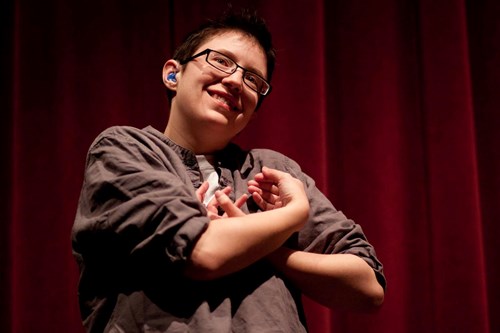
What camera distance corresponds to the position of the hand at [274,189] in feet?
2.98

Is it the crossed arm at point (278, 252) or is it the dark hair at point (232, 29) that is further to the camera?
the dark hair at point (232, 29)

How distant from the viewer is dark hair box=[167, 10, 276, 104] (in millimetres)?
1152

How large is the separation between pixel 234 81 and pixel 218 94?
4cm

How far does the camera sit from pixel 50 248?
1.66m

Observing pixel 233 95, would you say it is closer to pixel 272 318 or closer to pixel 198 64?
pixel 198 64

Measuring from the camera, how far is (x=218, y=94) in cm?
106

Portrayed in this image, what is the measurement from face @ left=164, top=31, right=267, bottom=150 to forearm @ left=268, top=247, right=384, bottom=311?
0.30 metres

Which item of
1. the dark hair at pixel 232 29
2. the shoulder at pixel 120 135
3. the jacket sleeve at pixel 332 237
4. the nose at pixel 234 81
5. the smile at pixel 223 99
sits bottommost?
the jacket sleeve at pixel 332 237

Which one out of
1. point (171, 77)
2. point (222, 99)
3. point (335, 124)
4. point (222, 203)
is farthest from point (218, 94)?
point (335, 124)

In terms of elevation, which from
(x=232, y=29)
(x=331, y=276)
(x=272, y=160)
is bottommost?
(x=331, y=276)

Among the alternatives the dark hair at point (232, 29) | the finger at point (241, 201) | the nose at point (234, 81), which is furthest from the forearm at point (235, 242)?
the dark hair at point (232, 29)

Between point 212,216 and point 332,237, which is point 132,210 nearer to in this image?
point 212,216

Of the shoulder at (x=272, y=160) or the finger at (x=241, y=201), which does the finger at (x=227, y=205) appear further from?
the shoulder at (x=272, y=160)

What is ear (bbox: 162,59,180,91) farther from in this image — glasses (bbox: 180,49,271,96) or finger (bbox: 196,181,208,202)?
finger (bbox: 196,181,208,202)
